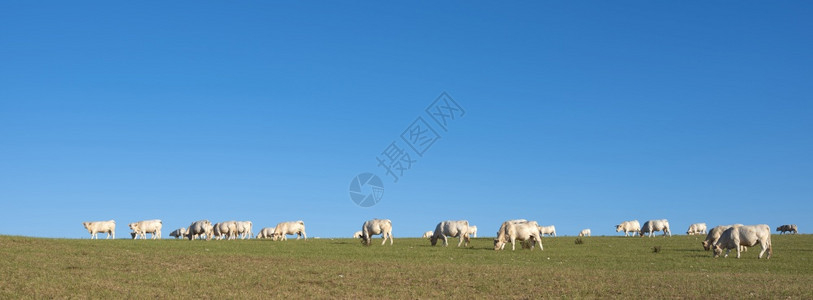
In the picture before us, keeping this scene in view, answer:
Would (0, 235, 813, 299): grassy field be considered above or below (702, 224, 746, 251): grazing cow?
below

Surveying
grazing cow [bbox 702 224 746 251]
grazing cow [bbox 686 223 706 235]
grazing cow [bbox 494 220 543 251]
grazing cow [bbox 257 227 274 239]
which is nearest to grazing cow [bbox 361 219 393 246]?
grazing cow [bbox 494 220 543 251]

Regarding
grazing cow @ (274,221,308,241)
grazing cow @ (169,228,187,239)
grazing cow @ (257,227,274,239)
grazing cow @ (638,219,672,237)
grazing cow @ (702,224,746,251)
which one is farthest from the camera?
grazing cow @ (169,228,187,239)

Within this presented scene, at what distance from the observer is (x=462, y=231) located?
147 feet

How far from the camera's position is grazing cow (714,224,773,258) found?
34.8 meters

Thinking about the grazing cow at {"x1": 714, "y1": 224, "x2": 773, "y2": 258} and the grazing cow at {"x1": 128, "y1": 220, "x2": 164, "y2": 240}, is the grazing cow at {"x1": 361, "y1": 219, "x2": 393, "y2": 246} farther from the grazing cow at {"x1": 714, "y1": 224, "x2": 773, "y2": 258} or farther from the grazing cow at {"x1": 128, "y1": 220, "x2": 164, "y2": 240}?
the grazing cow at {"x1": 128, "y1": 220, "x2": 164, "y2": 240}

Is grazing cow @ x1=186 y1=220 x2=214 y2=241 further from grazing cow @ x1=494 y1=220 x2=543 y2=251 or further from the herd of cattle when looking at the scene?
grazing cow @ x1=494 y1=220 x2=543 y2=251

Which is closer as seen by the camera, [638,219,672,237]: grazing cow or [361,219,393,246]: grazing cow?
[361,219,393,246]: grazing cow

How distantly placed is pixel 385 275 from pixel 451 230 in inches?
830

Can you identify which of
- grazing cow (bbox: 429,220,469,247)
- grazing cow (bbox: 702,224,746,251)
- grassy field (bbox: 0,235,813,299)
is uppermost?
grazing cow (bbox: 429,220,469,247)

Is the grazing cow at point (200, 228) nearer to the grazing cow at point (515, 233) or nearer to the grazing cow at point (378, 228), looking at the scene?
the grazing cow at point (378, 228)

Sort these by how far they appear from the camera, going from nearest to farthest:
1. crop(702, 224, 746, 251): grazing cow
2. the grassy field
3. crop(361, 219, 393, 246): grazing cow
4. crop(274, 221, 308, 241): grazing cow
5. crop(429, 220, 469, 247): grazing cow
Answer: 1. the grassy field
2. crop(702, 224, 746, 251): grazing cow
3. crop(429, 220, 469, 247): grazing cow
4. crop(361, 219, 393, 246): grazing cow
5. crop(274, 221, 308, 241): grazing cow

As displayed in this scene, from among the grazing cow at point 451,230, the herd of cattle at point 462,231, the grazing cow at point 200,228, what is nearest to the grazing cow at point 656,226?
the herd of cattle at point 462,231

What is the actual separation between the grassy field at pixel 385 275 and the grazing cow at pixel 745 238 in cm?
80

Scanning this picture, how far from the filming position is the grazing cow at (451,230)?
1761 inches
